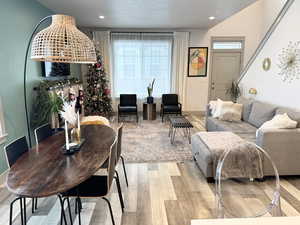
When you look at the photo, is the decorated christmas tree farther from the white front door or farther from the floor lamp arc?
the floor lamp arc

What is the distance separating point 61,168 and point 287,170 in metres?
2.87

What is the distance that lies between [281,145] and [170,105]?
11.8 ft

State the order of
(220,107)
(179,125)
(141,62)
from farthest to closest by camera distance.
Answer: (141,62) → (220,107) → (179,125)

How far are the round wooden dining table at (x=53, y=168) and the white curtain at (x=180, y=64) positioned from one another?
4518mm

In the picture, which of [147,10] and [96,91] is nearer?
[147,10]

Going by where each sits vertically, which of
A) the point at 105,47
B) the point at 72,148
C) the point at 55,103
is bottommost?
the point at 72,148

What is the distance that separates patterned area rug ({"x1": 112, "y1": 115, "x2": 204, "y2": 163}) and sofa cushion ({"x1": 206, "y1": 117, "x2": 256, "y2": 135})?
0.65 m

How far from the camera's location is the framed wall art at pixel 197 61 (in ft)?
20.6

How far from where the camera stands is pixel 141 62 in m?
6.24

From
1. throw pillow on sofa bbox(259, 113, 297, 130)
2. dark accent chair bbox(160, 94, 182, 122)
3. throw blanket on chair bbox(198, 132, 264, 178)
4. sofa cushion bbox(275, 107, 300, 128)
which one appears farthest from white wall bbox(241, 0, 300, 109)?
dark accent chair bbox(160, 94, 182, 122)

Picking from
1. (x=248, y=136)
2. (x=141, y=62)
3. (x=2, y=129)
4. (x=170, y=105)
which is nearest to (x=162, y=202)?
(x=248, y=136)

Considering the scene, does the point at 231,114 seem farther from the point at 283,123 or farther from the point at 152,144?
the point at 152,144

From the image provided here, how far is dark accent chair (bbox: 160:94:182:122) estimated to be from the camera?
5.71 m

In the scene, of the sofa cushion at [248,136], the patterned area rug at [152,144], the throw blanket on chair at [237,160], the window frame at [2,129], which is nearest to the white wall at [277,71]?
the sofa cushion at [248,136]
